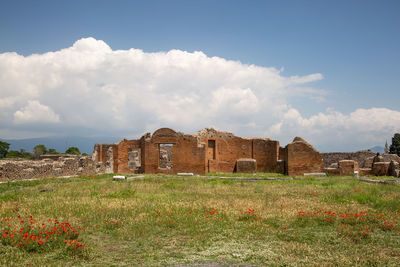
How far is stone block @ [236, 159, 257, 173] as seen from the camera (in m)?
24.6

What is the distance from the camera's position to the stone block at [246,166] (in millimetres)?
24641

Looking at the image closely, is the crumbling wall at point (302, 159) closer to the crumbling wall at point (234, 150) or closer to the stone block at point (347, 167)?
the stone block at point (347, 167)

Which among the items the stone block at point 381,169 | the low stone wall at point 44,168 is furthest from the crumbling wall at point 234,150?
the low stone wall at point 44,168

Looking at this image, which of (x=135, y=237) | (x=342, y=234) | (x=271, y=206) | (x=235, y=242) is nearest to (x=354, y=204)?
(x=271, y=206)

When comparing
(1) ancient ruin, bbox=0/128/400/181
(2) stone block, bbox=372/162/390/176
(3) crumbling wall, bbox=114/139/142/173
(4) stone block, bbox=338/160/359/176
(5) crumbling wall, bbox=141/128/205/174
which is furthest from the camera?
(3) crumbling wall, bbox=114/139/142/173

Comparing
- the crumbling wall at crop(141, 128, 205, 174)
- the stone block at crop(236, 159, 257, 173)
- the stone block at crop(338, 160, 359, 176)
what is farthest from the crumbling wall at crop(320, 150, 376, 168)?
the crumbling wall at crop(141, 128, 205, 174)

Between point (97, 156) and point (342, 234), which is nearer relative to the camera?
point (342, 234)

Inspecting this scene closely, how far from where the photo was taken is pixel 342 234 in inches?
262

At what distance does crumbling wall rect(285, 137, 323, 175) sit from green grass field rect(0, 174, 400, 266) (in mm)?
12405

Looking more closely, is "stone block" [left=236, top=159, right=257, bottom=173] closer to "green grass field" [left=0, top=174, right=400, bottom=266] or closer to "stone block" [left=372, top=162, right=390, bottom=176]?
"stone block" [left=372, top=162, right=390, bottom=176]

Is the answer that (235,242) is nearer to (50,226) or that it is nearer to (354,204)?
(50,226)

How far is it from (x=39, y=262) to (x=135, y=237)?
1.85 m

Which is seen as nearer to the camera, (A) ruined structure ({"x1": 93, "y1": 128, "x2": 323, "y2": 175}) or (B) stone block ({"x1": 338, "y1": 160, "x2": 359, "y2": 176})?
(B) stone block ({"x1": 338, "y1": 160, "x2": 359, "y2": 176})

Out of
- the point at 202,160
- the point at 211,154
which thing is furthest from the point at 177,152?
the point at 211,154
